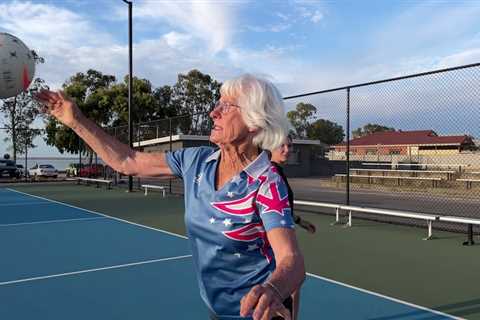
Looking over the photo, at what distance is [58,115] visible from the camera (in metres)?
2.09

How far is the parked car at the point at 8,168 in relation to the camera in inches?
1177

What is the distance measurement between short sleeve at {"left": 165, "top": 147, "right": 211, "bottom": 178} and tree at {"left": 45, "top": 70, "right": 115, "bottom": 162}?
31535 millimetres

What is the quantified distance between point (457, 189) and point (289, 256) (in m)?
19.2

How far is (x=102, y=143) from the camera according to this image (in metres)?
2.12

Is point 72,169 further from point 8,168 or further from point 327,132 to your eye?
point 327,132

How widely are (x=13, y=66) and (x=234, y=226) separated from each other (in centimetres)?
182

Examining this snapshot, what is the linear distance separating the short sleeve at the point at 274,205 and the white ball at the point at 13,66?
72.1 inches

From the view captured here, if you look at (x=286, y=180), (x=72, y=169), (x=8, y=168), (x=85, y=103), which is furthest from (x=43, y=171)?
(x=286, y=180)

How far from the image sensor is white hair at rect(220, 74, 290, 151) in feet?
5.56

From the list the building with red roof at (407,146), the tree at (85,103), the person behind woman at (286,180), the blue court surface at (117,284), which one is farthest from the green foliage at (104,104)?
the person behind woman at (286,180)

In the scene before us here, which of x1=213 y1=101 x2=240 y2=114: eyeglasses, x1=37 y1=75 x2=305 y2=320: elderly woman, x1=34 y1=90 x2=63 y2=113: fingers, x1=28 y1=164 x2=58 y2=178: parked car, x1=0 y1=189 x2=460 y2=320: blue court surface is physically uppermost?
x1=34 y1=90 x2=63 y2=113: fingers

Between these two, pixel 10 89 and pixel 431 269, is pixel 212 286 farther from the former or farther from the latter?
pixel 431 269

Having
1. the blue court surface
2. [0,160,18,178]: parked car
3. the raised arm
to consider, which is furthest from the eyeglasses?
[0,160,18,178]: parked car

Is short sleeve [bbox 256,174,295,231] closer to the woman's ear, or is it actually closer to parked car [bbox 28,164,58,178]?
the woman's ear
